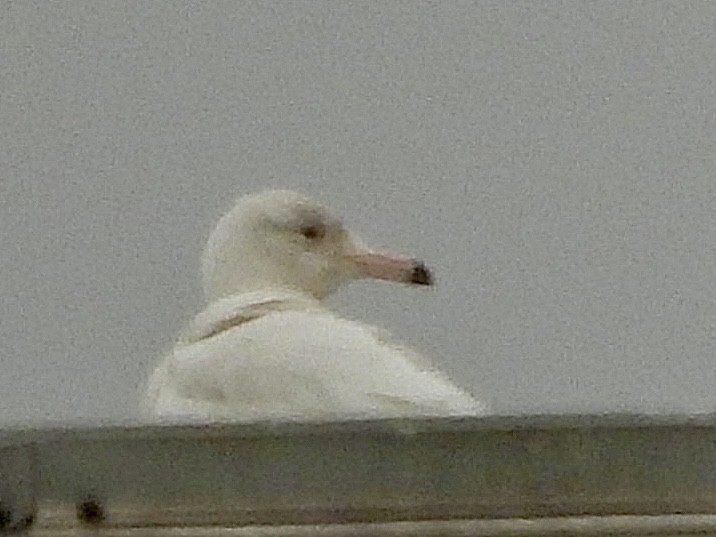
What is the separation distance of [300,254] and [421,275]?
12cm

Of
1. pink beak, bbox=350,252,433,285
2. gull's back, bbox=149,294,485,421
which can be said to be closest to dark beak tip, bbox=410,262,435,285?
pink beak, bbox=350,252,433,285

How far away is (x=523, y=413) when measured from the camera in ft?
3.66

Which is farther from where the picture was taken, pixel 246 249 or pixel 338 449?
pixel 246 249

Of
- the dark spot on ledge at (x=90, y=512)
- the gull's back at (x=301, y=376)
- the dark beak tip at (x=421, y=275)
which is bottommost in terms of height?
the dark spot on ledge at (x=90, y=512)

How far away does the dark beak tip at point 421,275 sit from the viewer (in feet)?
6.68

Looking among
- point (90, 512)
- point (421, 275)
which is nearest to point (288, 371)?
point (90, 512)

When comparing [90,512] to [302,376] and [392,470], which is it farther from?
[302,376]

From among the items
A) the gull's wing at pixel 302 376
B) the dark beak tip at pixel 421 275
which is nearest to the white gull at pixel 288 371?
the gull's wing at pixel 302 376

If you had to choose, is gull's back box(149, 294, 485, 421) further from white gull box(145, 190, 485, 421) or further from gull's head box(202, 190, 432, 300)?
gull's head box(202, 190, 432, 300)

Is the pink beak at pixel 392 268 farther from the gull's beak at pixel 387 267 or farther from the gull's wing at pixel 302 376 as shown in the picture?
the gull's wing at pixel 302 376

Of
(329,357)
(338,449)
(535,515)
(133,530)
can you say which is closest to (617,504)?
(535,515)

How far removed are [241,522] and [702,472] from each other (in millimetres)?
248

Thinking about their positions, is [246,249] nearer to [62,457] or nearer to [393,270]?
[393,270]

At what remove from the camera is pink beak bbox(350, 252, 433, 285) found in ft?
6.69
